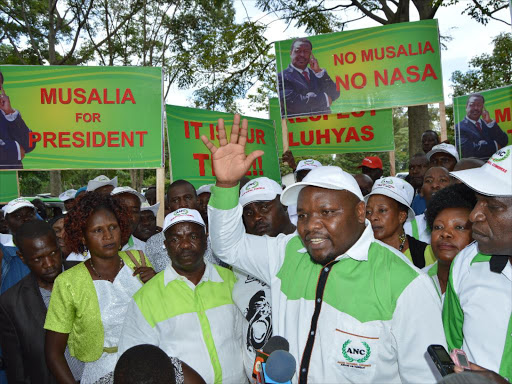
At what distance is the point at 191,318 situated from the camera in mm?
2467

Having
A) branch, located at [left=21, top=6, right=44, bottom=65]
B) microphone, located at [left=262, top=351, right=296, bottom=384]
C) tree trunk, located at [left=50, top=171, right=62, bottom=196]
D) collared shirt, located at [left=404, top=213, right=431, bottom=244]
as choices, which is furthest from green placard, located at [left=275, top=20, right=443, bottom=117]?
branch, located at [left=21, top=6, right=44, bottom=65]

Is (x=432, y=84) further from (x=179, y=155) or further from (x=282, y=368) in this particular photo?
(x=282, y=368)

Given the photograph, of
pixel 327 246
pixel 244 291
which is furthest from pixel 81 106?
pixel 327 246

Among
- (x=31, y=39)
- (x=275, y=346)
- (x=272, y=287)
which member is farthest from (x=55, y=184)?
(x=275, y=346)

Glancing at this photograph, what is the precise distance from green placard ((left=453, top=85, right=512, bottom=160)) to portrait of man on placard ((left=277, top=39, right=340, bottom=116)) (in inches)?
89.2

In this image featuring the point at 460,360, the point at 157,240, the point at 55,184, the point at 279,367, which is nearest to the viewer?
the point at 460,360

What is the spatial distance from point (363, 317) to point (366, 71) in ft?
18.1

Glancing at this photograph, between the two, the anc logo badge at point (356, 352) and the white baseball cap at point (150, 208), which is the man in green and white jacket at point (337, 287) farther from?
the white baseball cap at point (150, 208)

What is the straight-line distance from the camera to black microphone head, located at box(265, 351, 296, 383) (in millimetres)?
1456

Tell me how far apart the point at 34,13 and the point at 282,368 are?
19704 millimetres

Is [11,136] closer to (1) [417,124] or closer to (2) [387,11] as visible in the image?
(1) [417,124]

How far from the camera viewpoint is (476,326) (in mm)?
1788

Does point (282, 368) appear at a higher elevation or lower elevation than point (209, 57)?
lower

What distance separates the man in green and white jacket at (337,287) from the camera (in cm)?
170
